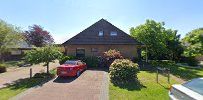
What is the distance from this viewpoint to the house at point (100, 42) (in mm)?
29766

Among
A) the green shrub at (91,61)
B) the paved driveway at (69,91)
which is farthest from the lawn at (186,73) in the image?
the paved driveway at (69,91)

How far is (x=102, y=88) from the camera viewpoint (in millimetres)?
15125

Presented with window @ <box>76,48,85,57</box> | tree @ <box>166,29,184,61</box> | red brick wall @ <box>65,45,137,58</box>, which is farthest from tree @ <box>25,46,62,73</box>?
tree @ <box>166,29,184,61</box>

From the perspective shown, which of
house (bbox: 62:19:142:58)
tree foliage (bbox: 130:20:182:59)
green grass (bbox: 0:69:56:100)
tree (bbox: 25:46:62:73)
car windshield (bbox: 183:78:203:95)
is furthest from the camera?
tree foliage (bbox: 130:20:182:59)

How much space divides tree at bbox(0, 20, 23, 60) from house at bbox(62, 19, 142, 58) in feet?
18.2

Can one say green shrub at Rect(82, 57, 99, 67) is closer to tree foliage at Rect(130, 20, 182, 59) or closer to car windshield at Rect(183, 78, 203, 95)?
tree foliage at Rect(130, 20, 182, 59)

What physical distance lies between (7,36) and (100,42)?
10549 millimetres

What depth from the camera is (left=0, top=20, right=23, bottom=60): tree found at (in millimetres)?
24562

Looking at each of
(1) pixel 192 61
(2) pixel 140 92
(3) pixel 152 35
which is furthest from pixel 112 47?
(2) pixel 140 92

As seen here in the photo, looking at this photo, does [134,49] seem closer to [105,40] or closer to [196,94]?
[105,40]

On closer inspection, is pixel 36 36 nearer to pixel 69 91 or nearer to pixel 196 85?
pixel 69 91

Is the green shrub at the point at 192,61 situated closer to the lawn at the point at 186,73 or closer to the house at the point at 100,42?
the lawn at the point at 186,73

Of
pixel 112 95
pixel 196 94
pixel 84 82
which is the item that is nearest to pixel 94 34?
pixel 84 82

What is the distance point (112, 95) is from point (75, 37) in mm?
17806
